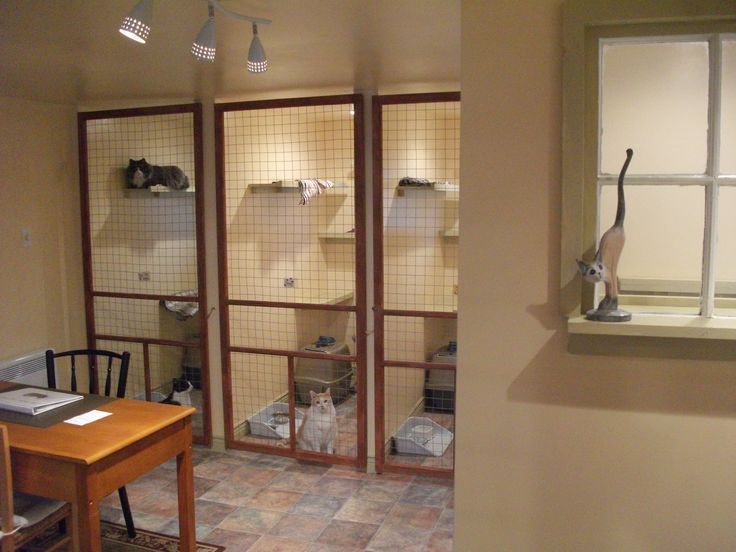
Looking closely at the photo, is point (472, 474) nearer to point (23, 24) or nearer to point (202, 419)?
point (23, 24)

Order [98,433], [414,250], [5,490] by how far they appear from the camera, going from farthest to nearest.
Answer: [414,250], [98,433], [5,490]

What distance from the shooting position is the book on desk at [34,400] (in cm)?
254

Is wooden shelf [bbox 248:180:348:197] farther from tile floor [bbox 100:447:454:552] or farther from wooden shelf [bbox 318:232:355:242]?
tile floor [bbox 100:447:454:552]

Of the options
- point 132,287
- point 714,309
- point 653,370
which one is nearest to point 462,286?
point 653,370

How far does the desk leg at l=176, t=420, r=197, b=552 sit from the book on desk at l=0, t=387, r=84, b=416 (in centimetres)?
57

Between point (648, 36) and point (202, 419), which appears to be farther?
point (202, 419)

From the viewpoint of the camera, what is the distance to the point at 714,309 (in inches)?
61.6

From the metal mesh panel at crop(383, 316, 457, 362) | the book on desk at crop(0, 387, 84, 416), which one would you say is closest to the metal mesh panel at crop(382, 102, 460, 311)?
the metal mesh panel at crop(383, 316, 457, 362)

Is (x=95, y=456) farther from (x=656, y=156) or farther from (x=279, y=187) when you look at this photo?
(x=279, y=187)

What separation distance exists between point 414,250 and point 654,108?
7.07 feet

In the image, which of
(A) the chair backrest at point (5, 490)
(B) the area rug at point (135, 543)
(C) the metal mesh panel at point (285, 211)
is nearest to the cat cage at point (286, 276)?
(C) the metal mesh panel at point (285, 211)

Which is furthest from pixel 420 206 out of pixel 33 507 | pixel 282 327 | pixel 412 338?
pixel 33 507

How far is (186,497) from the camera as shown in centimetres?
259

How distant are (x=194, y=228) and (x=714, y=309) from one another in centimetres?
335
